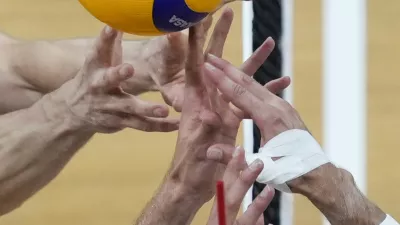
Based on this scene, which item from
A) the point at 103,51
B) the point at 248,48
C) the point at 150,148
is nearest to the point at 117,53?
the point at 103,51

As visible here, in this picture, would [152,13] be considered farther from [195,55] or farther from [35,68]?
[35,68]

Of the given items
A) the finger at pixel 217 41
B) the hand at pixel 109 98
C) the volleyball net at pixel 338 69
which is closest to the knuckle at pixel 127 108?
the hand at pixel 109 98

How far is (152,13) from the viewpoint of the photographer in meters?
0.92

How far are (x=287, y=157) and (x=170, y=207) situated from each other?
0.22 meters

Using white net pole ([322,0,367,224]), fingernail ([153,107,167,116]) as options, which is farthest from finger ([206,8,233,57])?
white net pole ([322,0,367,224])

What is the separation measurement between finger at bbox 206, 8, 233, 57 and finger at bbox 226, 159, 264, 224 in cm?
21

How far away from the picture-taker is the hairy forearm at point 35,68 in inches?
53.3

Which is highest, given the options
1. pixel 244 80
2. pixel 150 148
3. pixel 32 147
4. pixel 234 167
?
pixel 244 80

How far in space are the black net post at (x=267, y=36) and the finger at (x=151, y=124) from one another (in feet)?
0.80

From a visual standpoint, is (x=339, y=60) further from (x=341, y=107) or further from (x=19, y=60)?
(x=19, y=60)

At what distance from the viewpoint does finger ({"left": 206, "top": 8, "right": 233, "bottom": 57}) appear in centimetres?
→ 105

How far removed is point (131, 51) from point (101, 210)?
1080 millimetres

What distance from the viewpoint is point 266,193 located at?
950 millimetres
